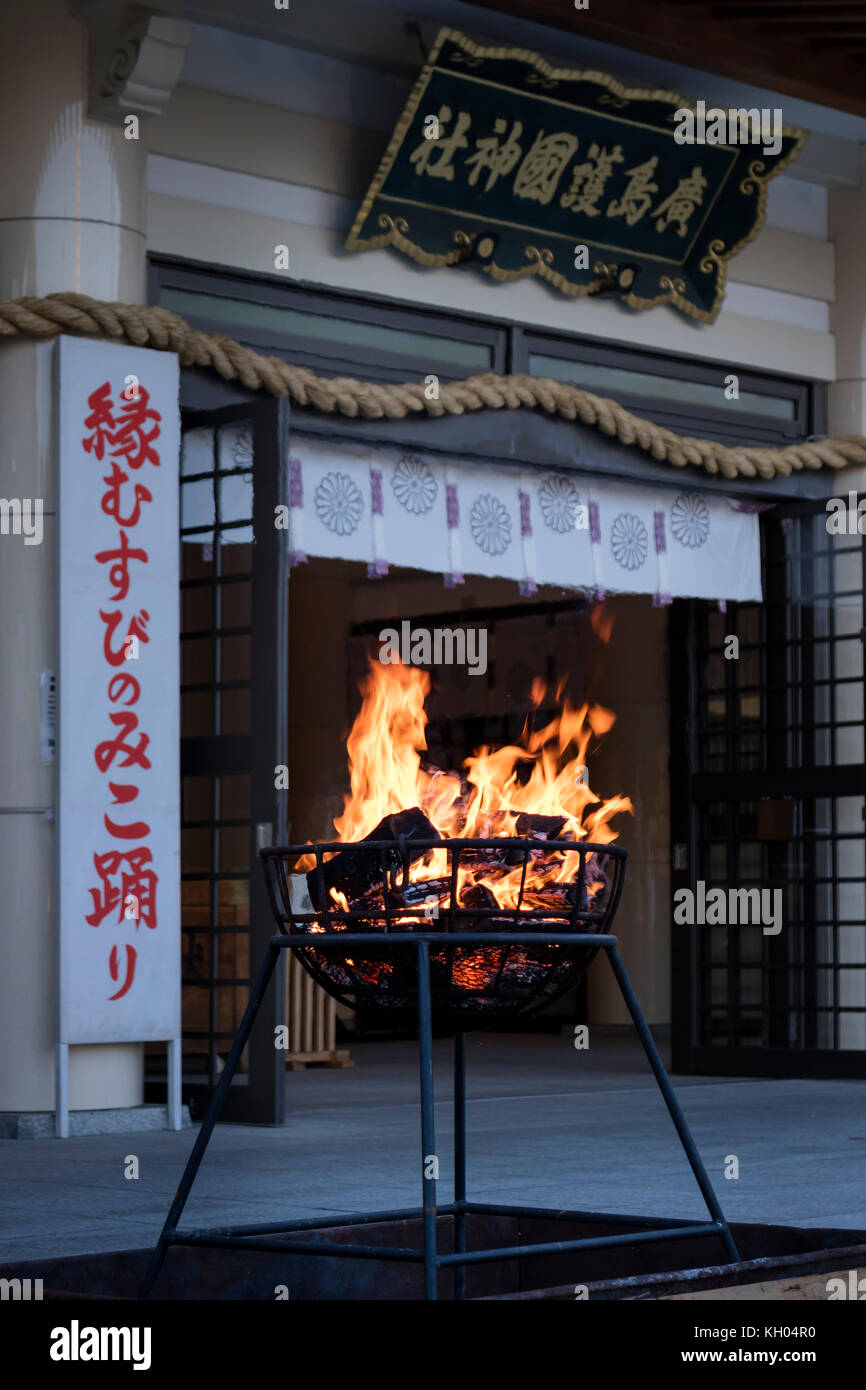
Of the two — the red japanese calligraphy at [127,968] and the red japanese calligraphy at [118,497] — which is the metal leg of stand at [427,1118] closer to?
the red japanese calligraphy at [127,968]

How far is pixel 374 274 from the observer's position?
784 centimetres

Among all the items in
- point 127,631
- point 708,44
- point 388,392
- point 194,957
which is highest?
point 708,44

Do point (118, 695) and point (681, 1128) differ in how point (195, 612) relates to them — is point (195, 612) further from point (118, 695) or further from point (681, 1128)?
point (681, 1128)

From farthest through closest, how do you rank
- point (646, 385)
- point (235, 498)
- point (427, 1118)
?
point (646, 385) < point (235, 498) < point (427, 1118)

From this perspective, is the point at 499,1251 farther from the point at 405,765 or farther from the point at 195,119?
the point at 195,119

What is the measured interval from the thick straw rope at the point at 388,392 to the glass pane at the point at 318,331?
139 millimetres

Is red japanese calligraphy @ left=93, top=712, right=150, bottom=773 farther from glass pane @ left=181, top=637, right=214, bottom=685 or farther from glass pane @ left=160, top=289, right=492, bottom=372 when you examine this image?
glass pane @ left=160, top=289, right=492, bottom=372

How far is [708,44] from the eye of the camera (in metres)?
7.53

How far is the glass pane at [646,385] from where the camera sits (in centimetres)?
852

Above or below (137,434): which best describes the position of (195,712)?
below

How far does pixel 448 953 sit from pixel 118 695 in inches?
142

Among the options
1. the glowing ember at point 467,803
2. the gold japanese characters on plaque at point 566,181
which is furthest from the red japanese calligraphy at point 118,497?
the glowing ember at point 467,803

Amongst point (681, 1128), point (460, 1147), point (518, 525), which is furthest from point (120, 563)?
point (681, 1128)
